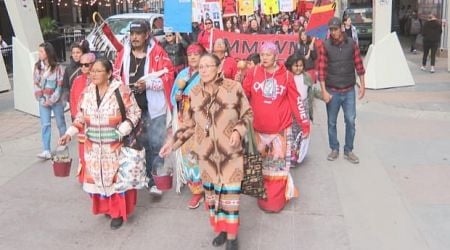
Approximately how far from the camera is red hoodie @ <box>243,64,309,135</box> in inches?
185

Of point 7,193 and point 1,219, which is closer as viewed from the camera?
point 1,219

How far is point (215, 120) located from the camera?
3.86 m

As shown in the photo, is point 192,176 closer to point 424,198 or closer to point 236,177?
point 236,177

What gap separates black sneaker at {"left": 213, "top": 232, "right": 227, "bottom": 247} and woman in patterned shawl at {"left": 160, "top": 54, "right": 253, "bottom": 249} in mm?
183

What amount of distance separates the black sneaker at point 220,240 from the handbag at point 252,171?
0.38 meters

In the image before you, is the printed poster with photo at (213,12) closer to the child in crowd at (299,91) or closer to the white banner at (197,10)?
the white banner at (197,10)

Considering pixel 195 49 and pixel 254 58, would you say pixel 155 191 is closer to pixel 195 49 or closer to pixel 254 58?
pixel 195 49

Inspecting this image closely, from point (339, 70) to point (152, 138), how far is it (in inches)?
89.4

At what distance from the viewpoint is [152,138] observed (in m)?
5.28

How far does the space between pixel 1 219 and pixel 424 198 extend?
394cm

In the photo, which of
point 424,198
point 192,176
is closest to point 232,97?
point 192,176

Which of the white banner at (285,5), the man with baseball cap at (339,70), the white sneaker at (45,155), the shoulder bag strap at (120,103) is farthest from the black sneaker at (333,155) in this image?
the white banner at (285,5)

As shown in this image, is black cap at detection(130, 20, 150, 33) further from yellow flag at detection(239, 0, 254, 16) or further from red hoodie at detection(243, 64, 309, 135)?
yellow flag at detection(239, 0, 254, 16)

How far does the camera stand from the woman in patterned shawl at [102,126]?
14.2 ft
